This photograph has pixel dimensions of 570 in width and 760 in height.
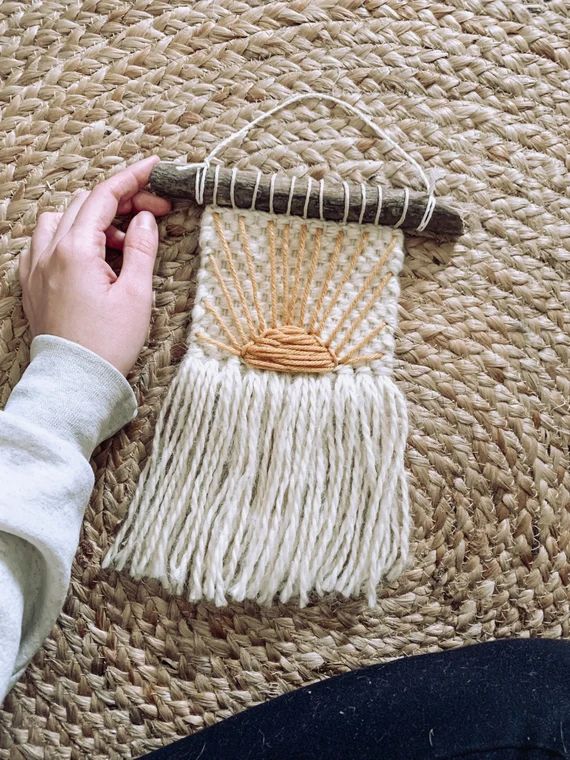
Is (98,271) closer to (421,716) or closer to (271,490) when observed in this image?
(271,490)

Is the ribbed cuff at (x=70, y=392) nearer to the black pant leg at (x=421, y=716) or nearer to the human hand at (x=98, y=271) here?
the human hand at (x=98, y=271)

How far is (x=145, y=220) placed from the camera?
30.3 inches

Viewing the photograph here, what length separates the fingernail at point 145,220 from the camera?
77 centimetres

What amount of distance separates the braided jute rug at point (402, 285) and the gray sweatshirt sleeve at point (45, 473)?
0.05 metres

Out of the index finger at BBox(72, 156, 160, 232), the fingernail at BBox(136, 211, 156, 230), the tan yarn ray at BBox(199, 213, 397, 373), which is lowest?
the tan yarn ray at BBox(199, 213, 397, 373)

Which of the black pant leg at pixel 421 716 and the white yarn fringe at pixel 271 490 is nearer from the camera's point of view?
the black pant leg at pixel 421 716

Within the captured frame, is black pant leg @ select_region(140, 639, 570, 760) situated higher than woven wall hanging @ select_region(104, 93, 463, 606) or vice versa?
woven wall hanging @ select_region(104, 93, 463, 606)

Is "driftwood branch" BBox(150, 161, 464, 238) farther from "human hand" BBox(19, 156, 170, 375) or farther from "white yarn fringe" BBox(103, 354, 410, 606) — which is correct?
"white yarn fringe" BBox(103, 354, 410, 606)

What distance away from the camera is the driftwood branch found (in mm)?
752

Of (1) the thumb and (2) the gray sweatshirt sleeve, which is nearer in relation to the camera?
(2) the gray sweatshirt sleeve

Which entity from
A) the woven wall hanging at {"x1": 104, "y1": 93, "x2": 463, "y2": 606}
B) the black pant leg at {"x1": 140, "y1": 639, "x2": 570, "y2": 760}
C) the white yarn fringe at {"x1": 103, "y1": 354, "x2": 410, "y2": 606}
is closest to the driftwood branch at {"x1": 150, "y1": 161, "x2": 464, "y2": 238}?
the woven wall hanging at {"x1": 104, "y1": 93, "x2": 463, "y2": 606}

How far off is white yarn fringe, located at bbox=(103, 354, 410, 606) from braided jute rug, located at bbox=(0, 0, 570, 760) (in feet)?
0.11

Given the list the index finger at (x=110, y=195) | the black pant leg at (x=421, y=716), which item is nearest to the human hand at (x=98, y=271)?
the index finger at (x=110, y=195)

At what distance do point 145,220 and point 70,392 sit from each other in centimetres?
20
